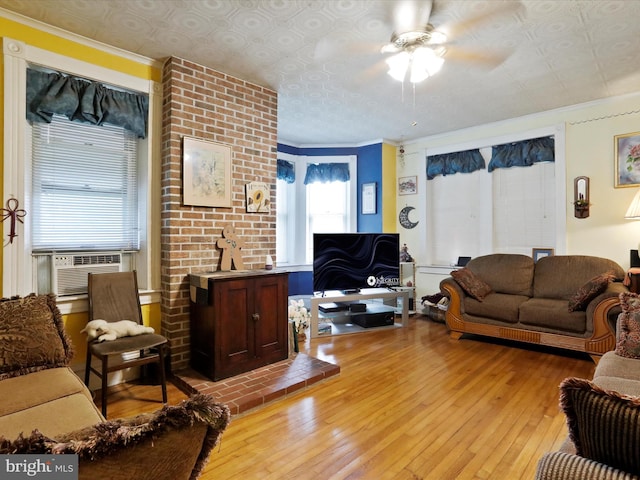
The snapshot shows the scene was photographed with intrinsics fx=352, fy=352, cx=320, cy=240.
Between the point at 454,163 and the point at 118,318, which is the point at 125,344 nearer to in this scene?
the point at 118,318

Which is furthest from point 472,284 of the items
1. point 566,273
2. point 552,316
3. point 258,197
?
point 258,197

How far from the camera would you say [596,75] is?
327cm

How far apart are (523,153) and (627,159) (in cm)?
102

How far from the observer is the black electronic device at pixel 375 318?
4.47 meters

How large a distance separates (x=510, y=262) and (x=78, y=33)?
4.77m

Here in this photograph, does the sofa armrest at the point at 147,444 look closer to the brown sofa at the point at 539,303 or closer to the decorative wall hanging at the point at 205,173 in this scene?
the decorative wall hanging at the point at 205,173

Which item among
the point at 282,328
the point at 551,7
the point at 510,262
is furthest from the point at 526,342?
the point at 551,7

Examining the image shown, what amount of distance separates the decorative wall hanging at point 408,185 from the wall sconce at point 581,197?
2048 millimetres

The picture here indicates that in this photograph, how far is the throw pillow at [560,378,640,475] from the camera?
0.81m

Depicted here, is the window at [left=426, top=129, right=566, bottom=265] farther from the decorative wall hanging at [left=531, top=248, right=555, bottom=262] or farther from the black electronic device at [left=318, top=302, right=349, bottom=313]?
the black electronic device at [left=318, top=302, right=349, bottom=313]

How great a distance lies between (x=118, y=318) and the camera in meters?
2.71

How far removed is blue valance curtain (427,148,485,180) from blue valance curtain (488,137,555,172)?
199mm

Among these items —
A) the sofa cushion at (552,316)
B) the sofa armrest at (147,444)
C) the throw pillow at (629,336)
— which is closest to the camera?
the sofa armrest at (147,444)

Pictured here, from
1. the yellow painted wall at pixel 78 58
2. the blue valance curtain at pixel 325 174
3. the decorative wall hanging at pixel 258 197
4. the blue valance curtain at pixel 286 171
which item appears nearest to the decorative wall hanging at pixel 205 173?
the decorative wall hanging at pixel 258 197
